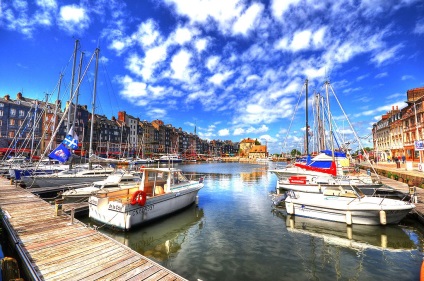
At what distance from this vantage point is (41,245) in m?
8.37

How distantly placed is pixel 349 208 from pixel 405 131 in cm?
5167

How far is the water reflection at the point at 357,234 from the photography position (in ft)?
38.5

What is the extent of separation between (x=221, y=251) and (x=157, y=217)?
5986mm

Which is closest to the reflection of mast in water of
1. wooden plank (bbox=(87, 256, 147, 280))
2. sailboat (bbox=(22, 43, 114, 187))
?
wooden plank (bbox=(87, 256, 147, 280))

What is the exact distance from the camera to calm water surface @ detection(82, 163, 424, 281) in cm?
901

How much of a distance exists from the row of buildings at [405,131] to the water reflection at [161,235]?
42220 mm

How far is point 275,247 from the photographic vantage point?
11383mm

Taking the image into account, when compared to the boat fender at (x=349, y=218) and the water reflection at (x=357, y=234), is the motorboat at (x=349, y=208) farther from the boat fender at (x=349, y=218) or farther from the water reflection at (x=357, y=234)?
the water reflection at (x=357, y=234)

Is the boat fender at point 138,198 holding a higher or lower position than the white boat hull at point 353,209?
higher

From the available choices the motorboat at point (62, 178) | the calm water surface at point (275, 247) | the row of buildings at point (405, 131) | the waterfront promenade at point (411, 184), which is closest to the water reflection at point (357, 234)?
the calm water surface at point (275, 247)

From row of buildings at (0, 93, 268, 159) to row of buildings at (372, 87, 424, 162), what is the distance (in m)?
60.7

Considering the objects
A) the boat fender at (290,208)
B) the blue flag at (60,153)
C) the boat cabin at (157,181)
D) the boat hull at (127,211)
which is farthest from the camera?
the blue flag at (60,153)

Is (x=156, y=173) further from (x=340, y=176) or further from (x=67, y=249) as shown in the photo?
(x=340, y=176)

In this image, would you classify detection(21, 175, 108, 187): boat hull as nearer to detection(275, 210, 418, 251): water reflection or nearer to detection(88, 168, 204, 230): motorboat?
detection(88, 168, 204, 230): motorboat
